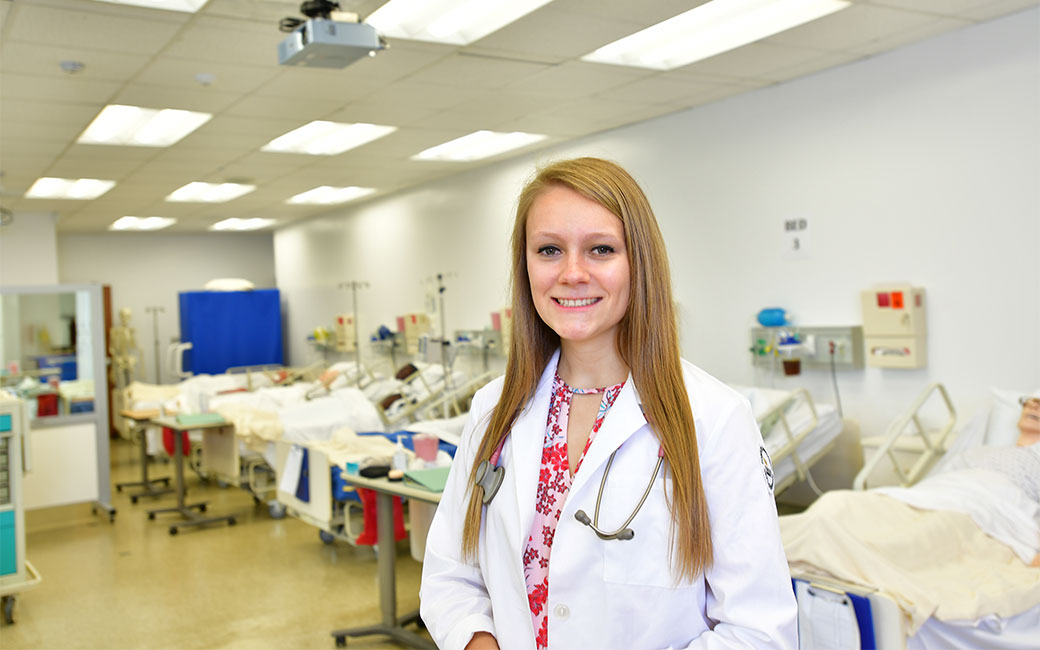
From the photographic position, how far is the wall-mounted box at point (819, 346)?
512 centimetres

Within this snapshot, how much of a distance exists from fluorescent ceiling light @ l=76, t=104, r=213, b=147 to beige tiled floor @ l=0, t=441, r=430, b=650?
2.85 metres

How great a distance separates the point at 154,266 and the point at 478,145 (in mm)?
7541

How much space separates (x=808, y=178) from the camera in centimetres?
532

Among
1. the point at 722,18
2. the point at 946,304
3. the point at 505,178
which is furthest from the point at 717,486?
the point at 505,178

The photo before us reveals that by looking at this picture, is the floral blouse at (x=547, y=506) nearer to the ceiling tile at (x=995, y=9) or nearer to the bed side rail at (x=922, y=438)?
the bed side rail at (x=922, y=438)

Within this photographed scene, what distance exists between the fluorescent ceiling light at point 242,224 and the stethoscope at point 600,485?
1042cm

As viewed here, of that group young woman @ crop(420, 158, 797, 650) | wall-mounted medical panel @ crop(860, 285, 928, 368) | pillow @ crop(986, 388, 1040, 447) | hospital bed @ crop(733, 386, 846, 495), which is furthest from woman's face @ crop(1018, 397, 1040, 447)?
young woman @ crop(420, 158, 797, 650)

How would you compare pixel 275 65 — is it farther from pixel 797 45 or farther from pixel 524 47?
pixel 797 45

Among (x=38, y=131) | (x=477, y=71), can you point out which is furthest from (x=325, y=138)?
(x=477, y=71)

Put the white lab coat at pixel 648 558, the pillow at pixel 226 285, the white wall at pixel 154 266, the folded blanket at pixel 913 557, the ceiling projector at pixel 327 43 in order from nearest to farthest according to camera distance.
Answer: the white lab coat at pixel 648 558 < the folded blanket at pixel 913 557 < the ceiling projector at pixel 327 43 < the pillow at pixel 226 285 < the white wall at pixel 154 266

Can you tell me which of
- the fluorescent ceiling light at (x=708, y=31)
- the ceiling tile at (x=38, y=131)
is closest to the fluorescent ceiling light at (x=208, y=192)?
the ceiling tile at (x=38, y=131)

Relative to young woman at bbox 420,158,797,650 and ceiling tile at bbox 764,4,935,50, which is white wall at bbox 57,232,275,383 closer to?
ceiling tile at bbox 764,4,935,50

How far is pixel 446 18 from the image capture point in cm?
412

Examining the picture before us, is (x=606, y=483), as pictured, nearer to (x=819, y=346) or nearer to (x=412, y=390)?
(x=819, y=346)
